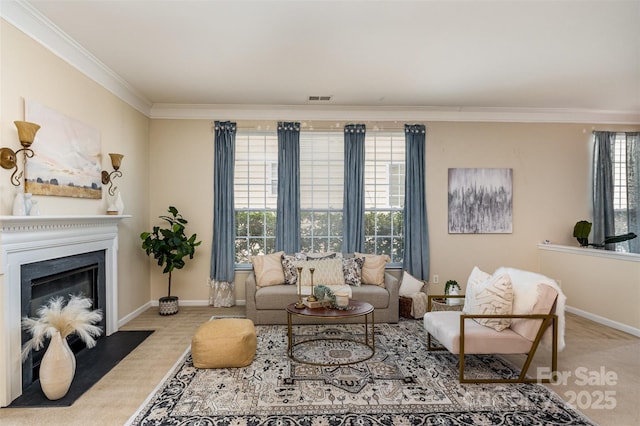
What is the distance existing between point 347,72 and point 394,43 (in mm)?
775

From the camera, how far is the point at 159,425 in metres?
2.31

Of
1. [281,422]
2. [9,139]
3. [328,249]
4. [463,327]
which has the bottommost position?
[281,422]

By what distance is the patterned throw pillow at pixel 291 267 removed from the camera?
15.5 ft

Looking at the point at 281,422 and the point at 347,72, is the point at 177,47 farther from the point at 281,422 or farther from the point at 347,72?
the point at 281,422

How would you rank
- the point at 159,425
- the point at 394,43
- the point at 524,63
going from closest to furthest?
the point at 159,425, the point at 394,43, the point at 524,63

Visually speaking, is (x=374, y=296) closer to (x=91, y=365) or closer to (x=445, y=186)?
(x=445, y=186)

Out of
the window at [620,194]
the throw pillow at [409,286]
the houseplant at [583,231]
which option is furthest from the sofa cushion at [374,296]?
the window at [620,194]

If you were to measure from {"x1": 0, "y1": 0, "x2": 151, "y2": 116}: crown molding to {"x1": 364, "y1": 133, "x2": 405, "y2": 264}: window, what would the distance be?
332 cm

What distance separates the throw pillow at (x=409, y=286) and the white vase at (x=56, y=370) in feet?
12.4

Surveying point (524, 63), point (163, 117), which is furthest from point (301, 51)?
point (163, 117)

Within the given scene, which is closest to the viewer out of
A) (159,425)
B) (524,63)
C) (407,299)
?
(159,425)

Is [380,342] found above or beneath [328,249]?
beneath

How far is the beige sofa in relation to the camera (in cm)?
439

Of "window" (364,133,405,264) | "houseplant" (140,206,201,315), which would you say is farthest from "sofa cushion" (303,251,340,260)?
"houseplant" (140,206,201,315)
